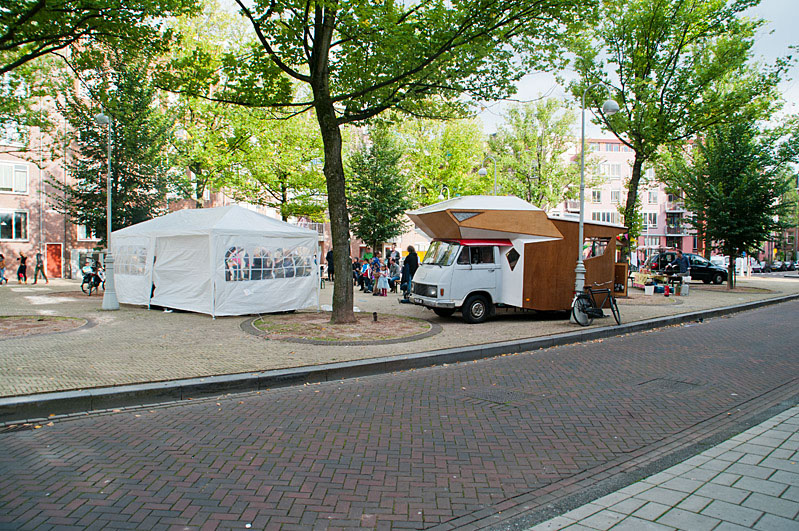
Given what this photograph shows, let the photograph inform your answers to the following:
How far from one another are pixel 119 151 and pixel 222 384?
701 inches

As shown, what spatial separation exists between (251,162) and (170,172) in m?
6.77

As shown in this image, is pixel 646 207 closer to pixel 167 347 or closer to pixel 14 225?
pixel 14 225

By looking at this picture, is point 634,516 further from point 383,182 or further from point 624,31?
point 383,182

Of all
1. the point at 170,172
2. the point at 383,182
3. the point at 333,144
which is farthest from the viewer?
the point at 383,182

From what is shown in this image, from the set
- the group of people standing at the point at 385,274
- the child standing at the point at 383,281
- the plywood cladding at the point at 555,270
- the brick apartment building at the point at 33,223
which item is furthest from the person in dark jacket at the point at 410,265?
the brick apartment building at the point at 33,223

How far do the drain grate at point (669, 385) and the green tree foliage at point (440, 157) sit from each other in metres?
34.1

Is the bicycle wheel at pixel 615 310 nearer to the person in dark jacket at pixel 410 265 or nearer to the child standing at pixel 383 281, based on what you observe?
the person in dark jacket at pixel 410 265

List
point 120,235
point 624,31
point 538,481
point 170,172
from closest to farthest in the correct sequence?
1. point 538,481
2. point 120,235
3. point 624,31
4. point 170,172

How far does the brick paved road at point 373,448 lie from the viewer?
353 cm

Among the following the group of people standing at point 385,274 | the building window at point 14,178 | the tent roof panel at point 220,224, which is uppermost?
the building window at point 14,178

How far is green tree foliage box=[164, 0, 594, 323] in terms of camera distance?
33.0 ft

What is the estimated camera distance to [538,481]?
13.2 ft

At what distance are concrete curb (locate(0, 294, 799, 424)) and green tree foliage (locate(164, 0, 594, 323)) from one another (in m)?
3.67

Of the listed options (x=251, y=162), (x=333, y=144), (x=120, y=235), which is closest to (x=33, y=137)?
(x=251, y=162)
